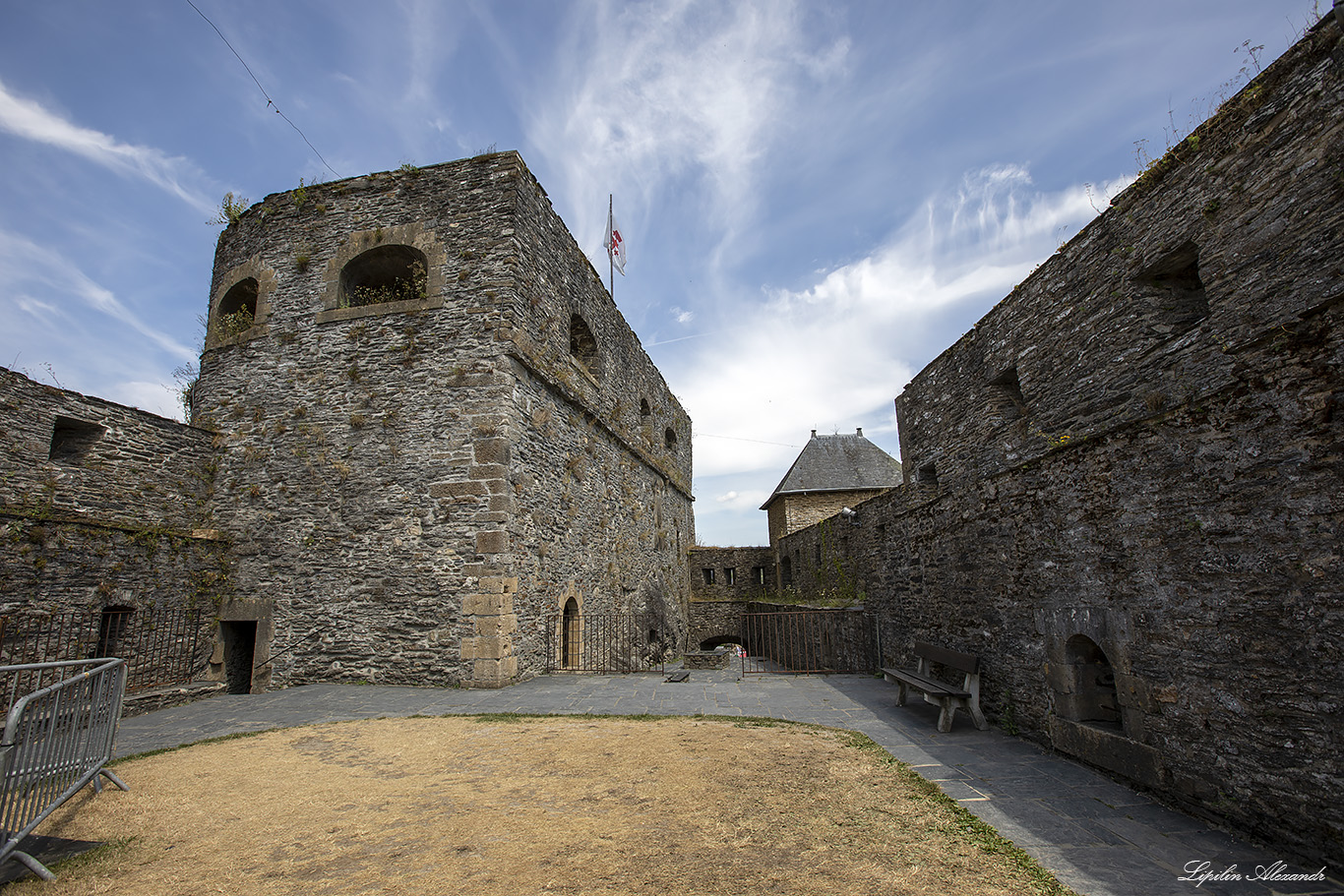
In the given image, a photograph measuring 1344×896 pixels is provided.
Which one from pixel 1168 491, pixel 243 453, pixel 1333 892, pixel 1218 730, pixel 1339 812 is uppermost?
pixel 243 453

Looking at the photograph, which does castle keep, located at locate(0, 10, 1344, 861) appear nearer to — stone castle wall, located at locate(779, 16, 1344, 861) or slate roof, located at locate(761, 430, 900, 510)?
stone castle wall, located at locate(779, 16, 1344, 861)

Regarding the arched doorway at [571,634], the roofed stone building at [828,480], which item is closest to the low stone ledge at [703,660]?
the arched doorway at [571,634]

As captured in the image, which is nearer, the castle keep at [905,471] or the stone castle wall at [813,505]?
the castle keep at [905,471]

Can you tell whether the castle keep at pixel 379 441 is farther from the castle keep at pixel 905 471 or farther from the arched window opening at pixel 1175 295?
the arched window opening at pixel 1175 295

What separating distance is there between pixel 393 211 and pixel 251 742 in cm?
846

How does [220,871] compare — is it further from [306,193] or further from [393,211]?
[306,193]

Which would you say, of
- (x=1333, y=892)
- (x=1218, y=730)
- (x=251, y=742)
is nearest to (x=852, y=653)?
(x=1218, y=730)

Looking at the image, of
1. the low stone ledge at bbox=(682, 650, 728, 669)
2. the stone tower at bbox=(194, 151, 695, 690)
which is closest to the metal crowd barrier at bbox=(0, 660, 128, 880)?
the stone tower at bbox=(194, 151, 695, 690)

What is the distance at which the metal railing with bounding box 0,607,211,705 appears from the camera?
702cm

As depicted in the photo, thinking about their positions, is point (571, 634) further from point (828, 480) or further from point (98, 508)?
point (828, 480)

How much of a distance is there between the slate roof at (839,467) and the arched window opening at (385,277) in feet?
62.5

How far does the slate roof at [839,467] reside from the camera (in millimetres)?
26078

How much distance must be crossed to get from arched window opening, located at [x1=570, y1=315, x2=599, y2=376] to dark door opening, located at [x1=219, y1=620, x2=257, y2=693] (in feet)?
25.1

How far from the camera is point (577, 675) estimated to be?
9.75 m
